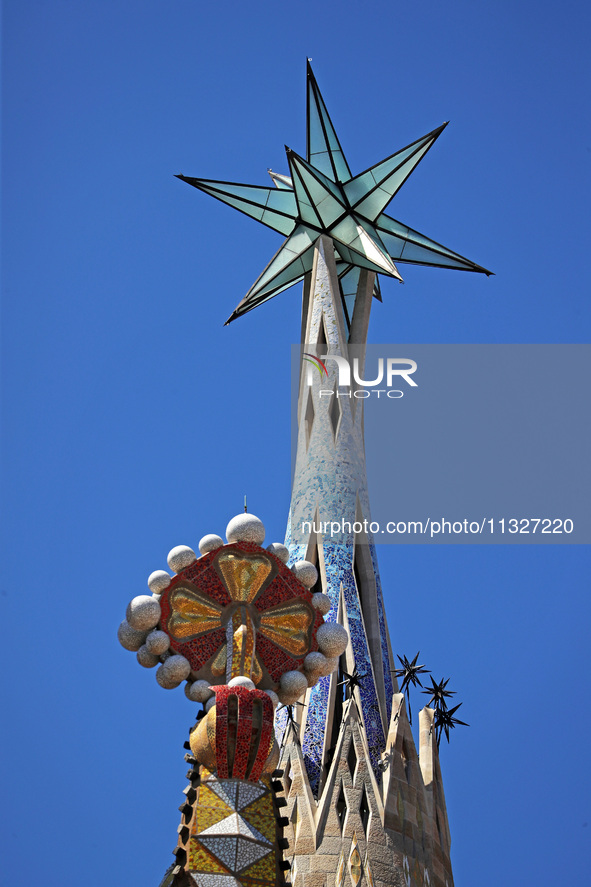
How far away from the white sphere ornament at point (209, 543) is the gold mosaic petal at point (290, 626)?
0.95 m

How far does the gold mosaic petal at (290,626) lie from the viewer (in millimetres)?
13773

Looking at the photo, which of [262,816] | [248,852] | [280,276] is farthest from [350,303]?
[248,852]

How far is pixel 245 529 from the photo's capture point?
1395cm

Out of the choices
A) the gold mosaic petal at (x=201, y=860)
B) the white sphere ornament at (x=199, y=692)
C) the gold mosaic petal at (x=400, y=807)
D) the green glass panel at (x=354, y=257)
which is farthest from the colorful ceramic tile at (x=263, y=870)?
the green glass panel at (x=354, y=257)

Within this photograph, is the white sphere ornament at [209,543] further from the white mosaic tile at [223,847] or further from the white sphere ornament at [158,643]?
the white mosaic tile at [223,847]

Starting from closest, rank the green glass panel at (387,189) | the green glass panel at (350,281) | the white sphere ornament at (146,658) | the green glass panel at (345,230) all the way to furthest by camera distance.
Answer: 1. the white sphere ornament at (146,658)
2. the green glass panel at (345,230)
3. the green glass panel at (387,189)
4. the green glass panel at (350,281)

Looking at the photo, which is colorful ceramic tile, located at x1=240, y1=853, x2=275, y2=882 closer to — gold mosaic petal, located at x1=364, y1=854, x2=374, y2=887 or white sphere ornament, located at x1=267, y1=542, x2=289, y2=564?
white sphere ornament, located at x1=267, y1=542, x2=289, y2=564

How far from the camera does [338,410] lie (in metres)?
22.5

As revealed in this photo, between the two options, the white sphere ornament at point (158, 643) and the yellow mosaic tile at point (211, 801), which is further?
the white sphere ornament at point (158, 643)

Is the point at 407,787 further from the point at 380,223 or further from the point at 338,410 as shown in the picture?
the point at 380,223

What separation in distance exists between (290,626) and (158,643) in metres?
1.51

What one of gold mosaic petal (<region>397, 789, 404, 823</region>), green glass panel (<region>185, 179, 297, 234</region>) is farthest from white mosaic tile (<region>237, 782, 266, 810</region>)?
green glass panel (<region>185, 179, 297, 234</region>)

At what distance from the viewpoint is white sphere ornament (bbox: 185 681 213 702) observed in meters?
13.1

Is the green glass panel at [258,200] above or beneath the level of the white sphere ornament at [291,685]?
above
